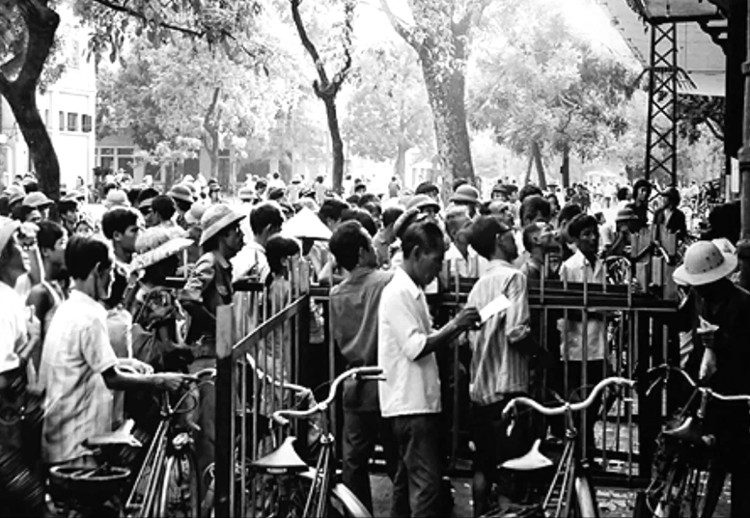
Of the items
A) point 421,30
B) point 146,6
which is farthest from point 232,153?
point 146,6

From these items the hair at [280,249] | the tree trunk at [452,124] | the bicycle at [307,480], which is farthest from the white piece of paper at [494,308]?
the tree trunk at [452,124]

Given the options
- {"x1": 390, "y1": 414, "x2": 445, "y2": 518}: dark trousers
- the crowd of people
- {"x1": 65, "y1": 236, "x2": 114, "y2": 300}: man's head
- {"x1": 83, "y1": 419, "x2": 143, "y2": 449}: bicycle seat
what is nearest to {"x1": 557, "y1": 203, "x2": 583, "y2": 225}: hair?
the crowd of people

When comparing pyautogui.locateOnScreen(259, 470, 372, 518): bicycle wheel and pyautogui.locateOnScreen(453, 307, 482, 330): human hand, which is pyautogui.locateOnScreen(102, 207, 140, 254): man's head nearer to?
pyautogui.locateOnScreen(453, 307, 482, 330): human hand

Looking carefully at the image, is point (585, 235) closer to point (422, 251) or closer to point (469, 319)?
point (422, 251)

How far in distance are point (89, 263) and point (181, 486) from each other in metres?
1.16

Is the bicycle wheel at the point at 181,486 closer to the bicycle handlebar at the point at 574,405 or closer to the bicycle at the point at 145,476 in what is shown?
the bicycle at the point at 145,476

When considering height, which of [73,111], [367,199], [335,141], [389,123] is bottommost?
[367,199]

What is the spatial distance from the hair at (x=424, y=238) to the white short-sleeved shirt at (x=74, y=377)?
1.60 meters

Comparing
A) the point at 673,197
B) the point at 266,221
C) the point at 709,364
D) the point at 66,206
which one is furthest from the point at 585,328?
the point at 673,197

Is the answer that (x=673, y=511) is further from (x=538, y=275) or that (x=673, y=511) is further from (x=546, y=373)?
(x=538, y=275)

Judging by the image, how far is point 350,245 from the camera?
7.16 metres

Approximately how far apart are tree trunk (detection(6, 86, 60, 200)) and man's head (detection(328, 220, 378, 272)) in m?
9.61

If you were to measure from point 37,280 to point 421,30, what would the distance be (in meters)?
16.3

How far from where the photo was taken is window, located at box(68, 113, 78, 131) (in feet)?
194
